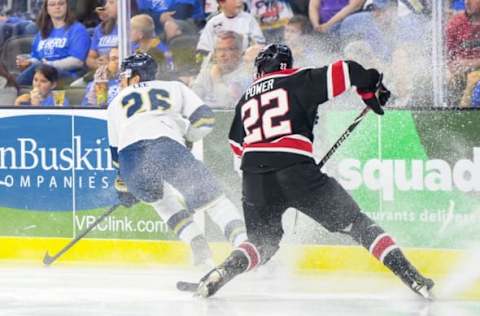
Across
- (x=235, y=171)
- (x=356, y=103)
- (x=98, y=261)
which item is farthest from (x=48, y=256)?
(x=356, y=103)

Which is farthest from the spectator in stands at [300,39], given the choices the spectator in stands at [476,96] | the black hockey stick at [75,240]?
the black hockey stick at [75,240]

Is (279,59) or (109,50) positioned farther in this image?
(109,50)

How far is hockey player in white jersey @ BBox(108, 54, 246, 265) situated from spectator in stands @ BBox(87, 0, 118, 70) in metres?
0.73

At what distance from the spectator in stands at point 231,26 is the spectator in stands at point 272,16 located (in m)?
0.04

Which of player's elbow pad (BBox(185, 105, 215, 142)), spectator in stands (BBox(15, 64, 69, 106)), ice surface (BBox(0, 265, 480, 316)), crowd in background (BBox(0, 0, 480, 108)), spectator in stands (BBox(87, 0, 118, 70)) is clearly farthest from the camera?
spectator in stands (BBox(15, 64, 69, 106))

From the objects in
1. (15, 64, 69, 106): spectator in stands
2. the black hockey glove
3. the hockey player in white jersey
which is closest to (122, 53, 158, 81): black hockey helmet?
the hockey player in white jersey

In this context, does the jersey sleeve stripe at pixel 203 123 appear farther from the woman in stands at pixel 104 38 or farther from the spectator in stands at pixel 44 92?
the spectator in stands at pixel 44 92

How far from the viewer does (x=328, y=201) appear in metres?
6.14

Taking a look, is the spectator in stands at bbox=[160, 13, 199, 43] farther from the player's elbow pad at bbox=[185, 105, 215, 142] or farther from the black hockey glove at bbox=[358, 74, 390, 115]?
the black hockey glove at bbox=[358, 74, 390, 115]

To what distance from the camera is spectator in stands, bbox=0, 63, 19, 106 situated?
8570mm

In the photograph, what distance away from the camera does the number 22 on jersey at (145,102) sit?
24.5 ft

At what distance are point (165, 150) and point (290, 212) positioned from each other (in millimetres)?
807

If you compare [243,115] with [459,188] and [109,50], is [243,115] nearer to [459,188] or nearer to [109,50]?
[459,188]

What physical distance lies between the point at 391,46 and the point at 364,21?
0.22 meters
